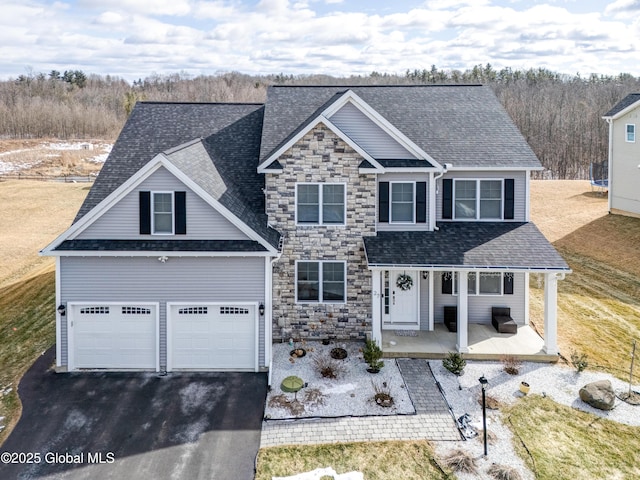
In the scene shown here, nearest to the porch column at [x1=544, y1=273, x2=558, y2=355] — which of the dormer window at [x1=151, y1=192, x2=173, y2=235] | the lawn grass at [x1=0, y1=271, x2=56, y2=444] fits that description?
the dormer window at [x1=151, y1=192, x2=173, y2=235]

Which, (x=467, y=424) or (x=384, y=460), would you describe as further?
(x=467, y=424)

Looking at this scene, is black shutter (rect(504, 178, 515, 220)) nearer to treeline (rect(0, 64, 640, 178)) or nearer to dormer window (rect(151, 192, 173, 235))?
dormer window (rect(151, 192, 173, 235))

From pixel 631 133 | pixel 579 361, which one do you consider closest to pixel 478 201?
pixel 579 361

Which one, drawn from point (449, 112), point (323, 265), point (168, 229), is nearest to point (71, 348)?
point (168, 229)

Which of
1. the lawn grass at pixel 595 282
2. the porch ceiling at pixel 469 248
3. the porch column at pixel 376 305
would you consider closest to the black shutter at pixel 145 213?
the porch ceiling at pixel 469 248

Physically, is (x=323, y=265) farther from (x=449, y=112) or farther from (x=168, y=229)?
(x=449, y=112)

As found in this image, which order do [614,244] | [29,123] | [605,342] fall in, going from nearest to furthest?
[605,342], [614,244], [29,123]

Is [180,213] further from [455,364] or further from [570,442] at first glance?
[570,442]
